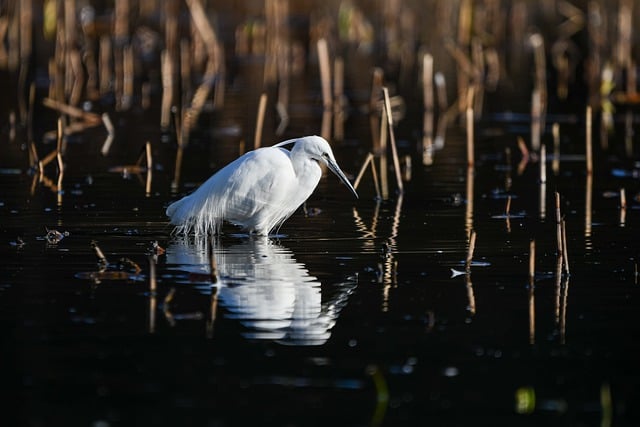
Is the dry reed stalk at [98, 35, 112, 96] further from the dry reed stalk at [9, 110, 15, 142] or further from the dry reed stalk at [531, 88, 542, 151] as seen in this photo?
the dry reed stalk at [531, 88, 542, 151]

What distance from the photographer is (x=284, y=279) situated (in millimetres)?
8180

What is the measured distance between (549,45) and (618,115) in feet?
26.8

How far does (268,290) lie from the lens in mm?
7812

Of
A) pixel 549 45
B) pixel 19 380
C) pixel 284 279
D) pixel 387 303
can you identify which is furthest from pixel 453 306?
pixel 549 45

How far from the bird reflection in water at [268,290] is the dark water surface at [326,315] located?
0.8 inches

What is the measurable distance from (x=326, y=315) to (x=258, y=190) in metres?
2.73

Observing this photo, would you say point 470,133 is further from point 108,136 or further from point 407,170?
point 108,136

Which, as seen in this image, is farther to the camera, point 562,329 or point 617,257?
point 617,257

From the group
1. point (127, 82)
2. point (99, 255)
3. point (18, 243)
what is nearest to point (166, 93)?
point (127, 82)

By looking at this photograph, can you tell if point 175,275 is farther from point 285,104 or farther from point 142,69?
point 142,69

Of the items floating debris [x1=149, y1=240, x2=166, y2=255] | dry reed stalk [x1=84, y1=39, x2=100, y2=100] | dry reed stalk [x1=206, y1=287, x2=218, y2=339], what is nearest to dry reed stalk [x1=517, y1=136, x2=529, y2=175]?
floating debris [x1=149, y1=240, x2=166, y2=255]

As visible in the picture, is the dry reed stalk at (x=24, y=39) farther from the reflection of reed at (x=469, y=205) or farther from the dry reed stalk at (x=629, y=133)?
the reflection of reed at (x=469, y=205)

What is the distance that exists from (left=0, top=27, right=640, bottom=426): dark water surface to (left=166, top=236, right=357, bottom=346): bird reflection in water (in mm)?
21

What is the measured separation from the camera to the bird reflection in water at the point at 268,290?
6918 millimetres
